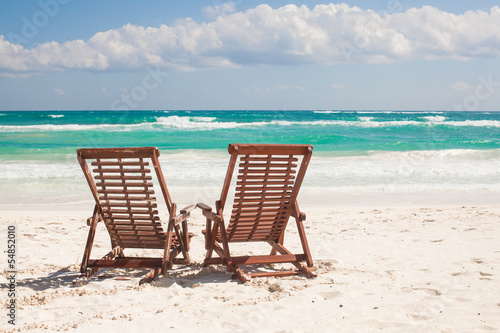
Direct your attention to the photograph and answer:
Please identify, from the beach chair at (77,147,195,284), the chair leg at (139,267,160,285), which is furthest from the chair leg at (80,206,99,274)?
the chair leg at (139,267,160,285)

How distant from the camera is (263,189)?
14.8ft

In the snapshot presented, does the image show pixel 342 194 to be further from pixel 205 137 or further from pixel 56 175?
pixel 205 137

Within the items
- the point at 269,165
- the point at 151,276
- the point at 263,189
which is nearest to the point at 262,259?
the point at 263,189

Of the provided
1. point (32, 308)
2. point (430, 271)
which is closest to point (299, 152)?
point (430, 271)

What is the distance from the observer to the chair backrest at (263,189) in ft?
14.3

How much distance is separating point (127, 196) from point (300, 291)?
1.84m

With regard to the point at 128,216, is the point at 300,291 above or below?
below

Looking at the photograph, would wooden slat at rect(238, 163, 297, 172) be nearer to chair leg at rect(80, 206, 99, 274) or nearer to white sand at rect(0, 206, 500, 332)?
white sand at rect(0, 206, 500, 332)

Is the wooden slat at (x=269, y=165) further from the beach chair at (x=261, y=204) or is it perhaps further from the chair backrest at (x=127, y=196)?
the chair backrest at (x=127, y=196)

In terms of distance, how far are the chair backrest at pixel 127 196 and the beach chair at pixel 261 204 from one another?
569 mm

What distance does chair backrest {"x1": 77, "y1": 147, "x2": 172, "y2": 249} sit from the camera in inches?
165

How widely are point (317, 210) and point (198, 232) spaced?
2553 mm

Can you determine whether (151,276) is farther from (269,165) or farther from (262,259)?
(269,165)

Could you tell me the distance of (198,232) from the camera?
6805 millimetres
